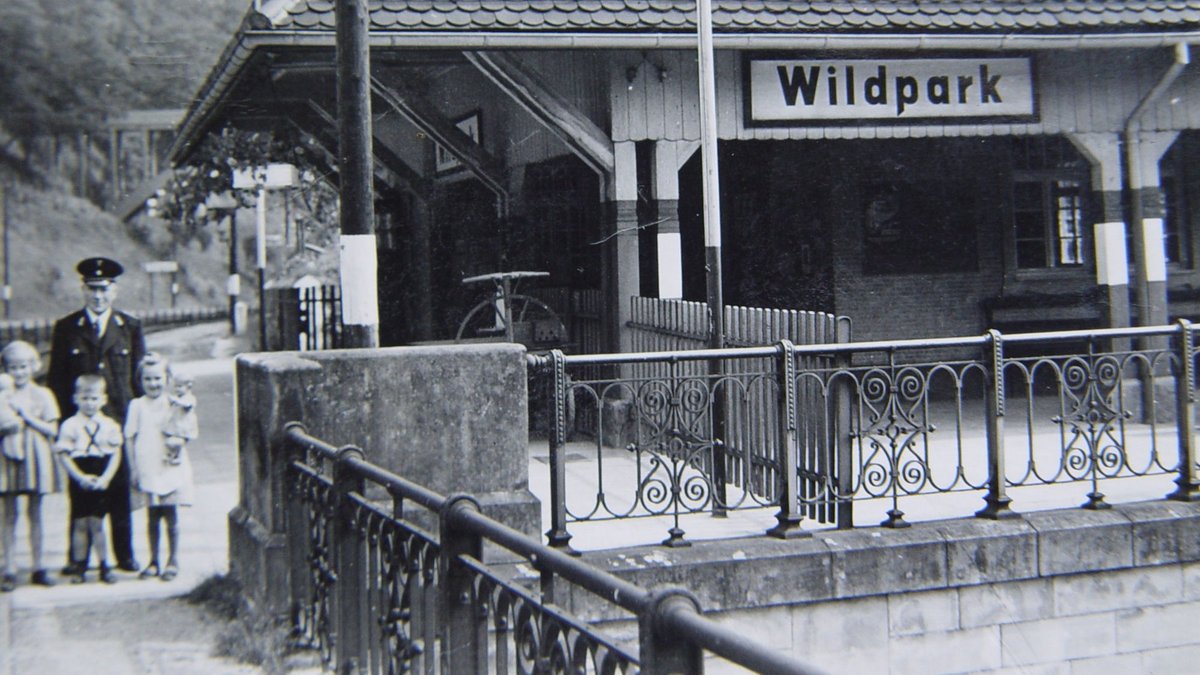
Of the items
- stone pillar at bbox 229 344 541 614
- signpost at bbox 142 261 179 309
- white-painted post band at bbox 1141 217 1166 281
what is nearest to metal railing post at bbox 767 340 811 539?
stone pillar at bbox 229 344 541 614

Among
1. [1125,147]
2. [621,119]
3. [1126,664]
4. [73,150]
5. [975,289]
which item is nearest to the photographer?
[1126,664]

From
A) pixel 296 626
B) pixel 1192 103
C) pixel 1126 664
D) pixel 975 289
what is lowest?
pixel 1126 664

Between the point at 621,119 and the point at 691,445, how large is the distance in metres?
4.35

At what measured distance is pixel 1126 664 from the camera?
7520mm

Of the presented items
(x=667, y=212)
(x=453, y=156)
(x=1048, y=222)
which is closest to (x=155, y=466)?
(x=667, y=212)

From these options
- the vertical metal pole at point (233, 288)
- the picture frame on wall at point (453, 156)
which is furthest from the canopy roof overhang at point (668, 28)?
the vertical metal pole at point (233, 288)

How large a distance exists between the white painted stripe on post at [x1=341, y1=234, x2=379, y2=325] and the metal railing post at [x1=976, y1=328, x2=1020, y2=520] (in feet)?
11.1

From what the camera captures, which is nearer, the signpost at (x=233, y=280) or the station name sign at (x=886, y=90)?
the station name sign at (x=886, y=90)

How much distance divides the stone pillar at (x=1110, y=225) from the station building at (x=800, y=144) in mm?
21

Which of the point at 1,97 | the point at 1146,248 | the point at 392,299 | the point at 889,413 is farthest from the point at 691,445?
the point at 392,299

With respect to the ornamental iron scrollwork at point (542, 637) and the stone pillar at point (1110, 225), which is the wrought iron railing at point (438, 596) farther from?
the stone pillar at point (1110, 225)

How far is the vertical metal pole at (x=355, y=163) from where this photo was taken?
6.53 m

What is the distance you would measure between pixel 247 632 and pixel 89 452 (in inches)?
70.0

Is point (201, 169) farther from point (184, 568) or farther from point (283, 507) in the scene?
point (283, 507)
